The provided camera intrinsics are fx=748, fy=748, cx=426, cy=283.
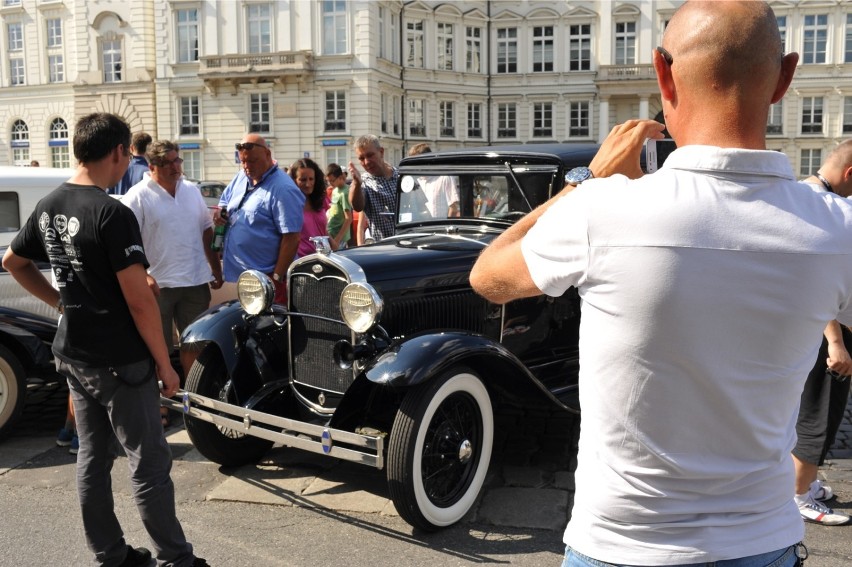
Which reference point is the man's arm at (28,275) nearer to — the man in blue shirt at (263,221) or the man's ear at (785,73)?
the man in blue shirt at (263,221)

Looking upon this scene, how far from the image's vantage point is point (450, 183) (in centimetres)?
529

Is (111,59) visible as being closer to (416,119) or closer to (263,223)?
(416,119)

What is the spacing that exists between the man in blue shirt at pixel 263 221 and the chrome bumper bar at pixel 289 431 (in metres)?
1.60

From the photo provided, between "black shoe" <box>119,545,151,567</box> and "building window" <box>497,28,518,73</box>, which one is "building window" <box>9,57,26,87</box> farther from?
"black shoe" <box>119,545,151,567</box>

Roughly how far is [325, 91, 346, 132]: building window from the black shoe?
3486 centimetres

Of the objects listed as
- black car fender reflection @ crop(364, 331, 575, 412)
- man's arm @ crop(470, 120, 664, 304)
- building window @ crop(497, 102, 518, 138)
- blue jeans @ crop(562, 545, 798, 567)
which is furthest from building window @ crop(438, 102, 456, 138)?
blue jeans @ crop(562, 545, 798, 567)

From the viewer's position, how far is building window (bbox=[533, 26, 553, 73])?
138 ft

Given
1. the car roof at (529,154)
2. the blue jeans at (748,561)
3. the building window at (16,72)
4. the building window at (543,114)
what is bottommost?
the blue jeans at (748,561)

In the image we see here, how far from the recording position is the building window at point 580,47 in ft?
136

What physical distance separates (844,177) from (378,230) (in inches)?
159

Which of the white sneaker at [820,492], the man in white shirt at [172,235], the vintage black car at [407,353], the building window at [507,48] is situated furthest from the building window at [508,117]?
the white sneaker at [820,492]

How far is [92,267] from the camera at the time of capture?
2994 millimetres

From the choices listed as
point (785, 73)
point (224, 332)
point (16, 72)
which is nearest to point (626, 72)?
point (16, 72)

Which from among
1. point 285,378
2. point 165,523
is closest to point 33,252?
point 165,523
